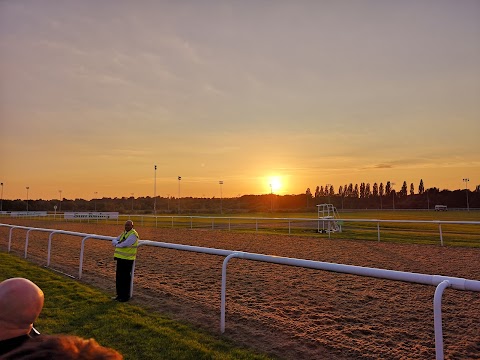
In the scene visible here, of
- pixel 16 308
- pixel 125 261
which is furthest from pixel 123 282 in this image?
pixel 16 308

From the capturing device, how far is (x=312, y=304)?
5.57 metres

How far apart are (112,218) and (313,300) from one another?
32898 millimetres

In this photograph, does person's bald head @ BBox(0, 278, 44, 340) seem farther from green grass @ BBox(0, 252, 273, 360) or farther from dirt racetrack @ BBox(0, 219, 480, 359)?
dirt racetrack @ BBox(0, 219, 480, 359)

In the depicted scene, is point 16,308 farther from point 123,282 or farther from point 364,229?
point 364,229

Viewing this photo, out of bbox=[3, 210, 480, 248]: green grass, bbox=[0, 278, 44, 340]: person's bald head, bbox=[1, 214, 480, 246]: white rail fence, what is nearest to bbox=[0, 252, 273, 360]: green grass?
bbox=[0, 278, 44, 340]: person's bald head

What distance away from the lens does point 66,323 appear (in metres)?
4.59

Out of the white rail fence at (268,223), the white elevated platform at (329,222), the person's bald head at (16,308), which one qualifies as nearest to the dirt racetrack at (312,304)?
the white rail fence at (268,223)

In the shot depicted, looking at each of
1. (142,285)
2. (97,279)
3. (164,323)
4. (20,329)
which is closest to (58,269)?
(97,279)

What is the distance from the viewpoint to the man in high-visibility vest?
573cm

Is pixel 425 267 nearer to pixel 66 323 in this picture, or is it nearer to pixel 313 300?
pixel 313 300

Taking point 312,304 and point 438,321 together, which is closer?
point 438,321

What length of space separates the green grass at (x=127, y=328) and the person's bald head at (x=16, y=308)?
2.48 meters

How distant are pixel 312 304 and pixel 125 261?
2825 millimetres

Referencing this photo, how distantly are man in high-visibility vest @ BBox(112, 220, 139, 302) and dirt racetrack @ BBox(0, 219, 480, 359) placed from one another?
23cm
